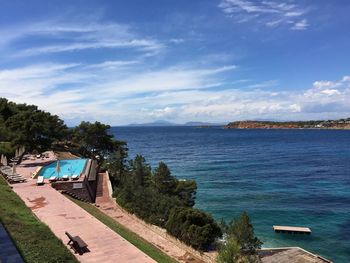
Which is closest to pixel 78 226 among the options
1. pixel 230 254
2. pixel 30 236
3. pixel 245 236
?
pixel 30 236

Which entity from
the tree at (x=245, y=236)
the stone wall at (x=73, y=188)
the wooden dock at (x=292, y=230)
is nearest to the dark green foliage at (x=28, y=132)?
the stone wall at (x=73, y=188)

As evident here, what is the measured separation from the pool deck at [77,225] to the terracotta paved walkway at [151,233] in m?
3.94

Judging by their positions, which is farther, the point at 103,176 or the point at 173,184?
the point at 103,176

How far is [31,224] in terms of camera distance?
1741 centimetres

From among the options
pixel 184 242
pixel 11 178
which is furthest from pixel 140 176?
pixel 184 242

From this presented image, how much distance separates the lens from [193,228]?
21625mm

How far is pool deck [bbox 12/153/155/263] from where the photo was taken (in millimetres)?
15016

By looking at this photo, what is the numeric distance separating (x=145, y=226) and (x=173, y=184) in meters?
9.89

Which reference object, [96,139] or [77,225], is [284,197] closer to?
[96,139]

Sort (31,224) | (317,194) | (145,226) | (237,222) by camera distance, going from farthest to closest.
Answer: (317,194) < (145,226) < (237,222) < (31,224)

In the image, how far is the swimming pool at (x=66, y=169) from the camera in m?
32.9

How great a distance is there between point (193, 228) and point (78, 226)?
22.6 ft

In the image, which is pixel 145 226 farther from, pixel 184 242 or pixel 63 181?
pixel 63 181

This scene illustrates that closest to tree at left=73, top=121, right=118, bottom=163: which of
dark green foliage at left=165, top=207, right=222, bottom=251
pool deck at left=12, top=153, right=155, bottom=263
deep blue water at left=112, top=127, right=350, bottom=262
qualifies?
deep blue water at left=112, top=127, right=350, bottom=262
